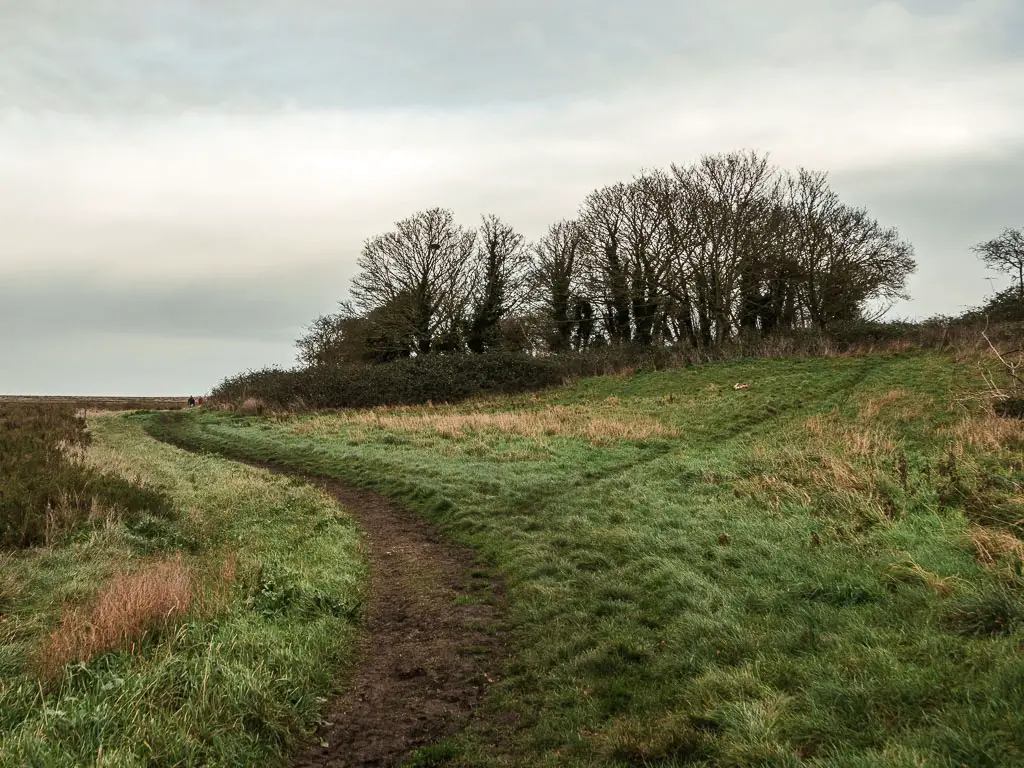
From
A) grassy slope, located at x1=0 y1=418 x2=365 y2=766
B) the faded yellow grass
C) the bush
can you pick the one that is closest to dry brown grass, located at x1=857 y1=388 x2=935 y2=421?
grassy slope, located at x1=0 y1=418 x2=365 y2=766

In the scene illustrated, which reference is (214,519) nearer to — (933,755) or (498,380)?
(933,755)

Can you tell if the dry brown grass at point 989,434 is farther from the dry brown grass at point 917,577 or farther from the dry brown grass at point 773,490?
the dry brown grass at point 917,577

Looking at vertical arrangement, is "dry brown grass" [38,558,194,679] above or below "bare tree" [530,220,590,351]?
below

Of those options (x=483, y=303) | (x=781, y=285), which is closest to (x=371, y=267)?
(x=483, y=303)

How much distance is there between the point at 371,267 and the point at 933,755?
4554 cm

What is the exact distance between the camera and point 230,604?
241 inches

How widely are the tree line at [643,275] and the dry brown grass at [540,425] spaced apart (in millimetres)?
15939

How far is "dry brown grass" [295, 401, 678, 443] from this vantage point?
18000 mm

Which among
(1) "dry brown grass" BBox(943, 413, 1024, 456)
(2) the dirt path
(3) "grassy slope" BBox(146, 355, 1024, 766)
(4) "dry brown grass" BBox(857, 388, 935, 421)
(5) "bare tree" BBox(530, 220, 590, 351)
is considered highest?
(5) "bare tree" BBox(530, 220, 590, 351)

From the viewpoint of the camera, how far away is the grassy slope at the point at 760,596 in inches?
149

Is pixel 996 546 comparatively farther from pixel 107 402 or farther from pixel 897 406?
pixel 107 402

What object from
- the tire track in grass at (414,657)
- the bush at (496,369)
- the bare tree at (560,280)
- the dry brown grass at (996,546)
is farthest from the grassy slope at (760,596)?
the bare tree at (560,280)

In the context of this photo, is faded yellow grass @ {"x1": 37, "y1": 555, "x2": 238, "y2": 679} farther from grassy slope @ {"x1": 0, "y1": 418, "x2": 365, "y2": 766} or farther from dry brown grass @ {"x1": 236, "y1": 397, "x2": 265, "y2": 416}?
dry brown grass @ {"x1": 236, "y1": 397, "x2": 265, "y2": 416}

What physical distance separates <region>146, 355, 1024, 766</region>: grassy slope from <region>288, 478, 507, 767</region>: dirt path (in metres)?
0.33
